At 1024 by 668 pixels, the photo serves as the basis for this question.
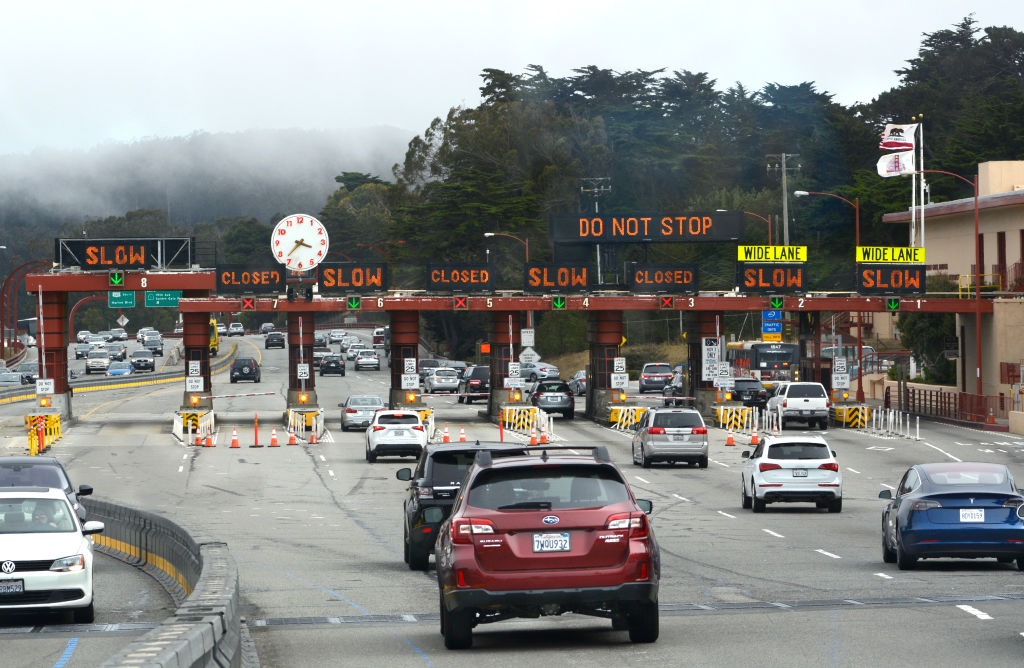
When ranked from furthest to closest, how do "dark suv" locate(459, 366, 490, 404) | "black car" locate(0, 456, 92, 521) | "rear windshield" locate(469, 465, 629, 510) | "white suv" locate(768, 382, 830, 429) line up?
"dark suv" locate(459, 366, 490, 404) < "white suv" locate(768, 382, 830, 429) < "black car" locate(0, 456, 92, 521) < "rear windshield" locate(469, 465, 629, 510)

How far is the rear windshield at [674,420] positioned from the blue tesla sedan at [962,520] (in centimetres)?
2136

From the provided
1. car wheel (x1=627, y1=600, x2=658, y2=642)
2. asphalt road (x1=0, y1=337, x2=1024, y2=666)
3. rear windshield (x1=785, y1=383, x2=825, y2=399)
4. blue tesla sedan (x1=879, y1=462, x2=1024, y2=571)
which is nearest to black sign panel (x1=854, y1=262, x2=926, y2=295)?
rear windshield (x1=785, y1=383, x2=825, y2=399)

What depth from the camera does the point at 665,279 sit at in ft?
204

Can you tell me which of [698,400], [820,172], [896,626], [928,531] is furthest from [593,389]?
[820,172]

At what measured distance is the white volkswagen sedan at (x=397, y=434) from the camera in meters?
43.1

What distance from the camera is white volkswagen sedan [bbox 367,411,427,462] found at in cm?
4312

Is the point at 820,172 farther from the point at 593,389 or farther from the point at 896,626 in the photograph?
the point at 896,626

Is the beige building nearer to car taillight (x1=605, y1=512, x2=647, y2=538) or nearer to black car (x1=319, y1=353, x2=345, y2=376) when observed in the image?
black car (x1=319, y1=353, x2=345, y2=376)

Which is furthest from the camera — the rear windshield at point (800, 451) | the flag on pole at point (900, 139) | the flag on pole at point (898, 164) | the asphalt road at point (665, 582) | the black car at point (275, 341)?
the black car at point (275, 341)

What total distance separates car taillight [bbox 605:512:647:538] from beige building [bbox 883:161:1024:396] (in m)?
52.7

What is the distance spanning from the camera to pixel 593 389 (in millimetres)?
64062

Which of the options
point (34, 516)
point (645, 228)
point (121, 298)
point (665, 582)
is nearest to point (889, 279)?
point (645, 228)

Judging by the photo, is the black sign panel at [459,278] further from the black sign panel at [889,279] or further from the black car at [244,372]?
the black car at [244,372]

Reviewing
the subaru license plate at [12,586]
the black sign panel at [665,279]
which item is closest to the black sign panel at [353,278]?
the black sign panel at [665,279]
